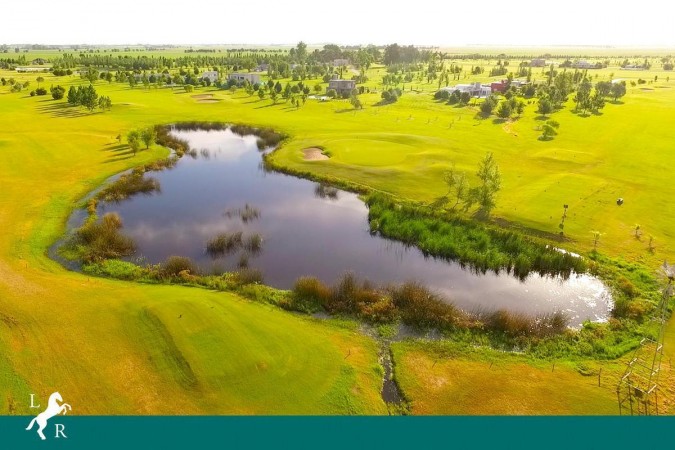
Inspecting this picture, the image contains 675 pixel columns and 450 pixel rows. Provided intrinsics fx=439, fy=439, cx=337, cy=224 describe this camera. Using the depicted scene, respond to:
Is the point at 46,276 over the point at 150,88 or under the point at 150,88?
under

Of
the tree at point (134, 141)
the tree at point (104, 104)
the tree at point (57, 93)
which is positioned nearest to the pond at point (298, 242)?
the tree at point (134, 141)

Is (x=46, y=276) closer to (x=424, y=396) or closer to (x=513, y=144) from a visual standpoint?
(x=424, y=396)

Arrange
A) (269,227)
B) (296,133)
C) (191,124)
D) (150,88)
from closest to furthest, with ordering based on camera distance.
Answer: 1. (269,227)
2. (296,133)
3. (191,124)
4. (150,88)

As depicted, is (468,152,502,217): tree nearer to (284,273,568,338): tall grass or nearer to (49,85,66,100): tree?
(284,273,568,338): tall grass

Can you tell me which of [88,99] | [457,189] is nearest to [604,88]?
[457,189]

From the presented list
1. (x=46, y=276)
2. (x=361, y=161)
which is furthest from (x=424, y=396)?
(x=361, y=161)

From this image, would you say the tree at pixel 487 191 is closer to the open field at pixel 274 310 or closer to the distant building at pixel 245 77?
the open field at pixel 274 310

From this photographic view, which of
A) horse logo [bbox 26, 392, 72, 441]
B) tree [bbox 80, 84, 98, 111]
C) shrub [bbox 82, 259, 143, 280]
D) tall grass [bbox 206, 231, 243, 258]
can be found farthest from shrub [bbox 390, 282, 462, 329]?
tree [bbox 80, 84, 98, 111]
